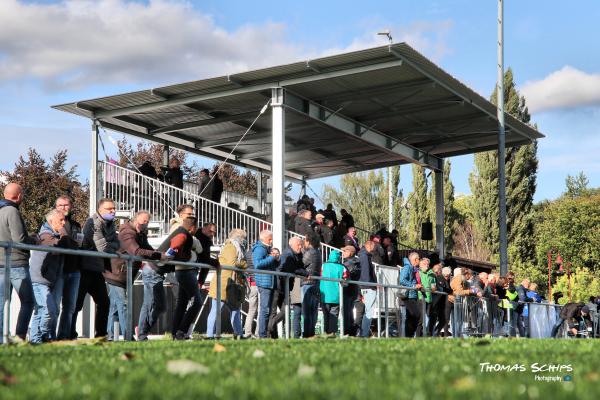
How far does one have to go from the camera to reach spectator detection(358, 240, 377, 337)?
18.1 m

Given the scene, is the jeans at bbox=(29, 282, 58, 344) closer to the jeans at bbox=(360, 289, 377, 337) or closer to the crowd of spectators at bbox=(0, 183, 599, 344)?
the crowd of spectators at bbox=(0, 183, 599, 344)

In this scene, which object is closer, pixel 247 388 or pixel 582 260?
pixel 247 388

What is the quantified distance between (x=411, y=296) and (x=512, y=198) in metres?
43.4

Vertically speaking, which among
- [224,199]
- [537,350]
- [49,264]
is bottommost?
[537,350]

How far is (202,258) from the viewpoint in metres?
13.1

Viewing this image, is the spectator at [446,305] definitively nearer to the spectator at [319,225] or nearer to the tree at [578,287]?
the spectator at [319,225]

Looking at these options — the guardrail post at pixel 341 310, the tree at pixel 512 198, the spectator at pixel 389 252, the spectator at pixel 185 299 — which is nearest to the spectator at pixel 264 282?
the guardrail post at pixel 341 310

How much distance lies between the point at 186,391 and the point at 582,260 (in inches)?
2670

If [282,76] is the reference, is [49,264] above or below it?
below

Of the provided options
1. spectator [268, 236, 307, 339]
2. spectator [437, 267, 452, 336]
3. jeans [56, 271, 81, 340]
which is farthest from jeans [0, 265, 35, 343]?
spectator [437, 267, 452, 336]

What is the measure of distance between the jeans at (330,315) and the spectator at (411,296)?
90.4 inches

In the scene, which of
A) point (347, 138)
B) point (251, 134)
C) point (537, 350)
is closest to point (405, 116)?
point (347, 138)

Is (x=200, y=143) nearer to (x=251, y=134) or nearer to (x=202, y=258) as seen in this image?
(x=251, y=134)

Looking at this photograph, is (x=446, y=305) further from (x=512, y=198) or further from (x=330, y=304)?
(x=512, y=198)
